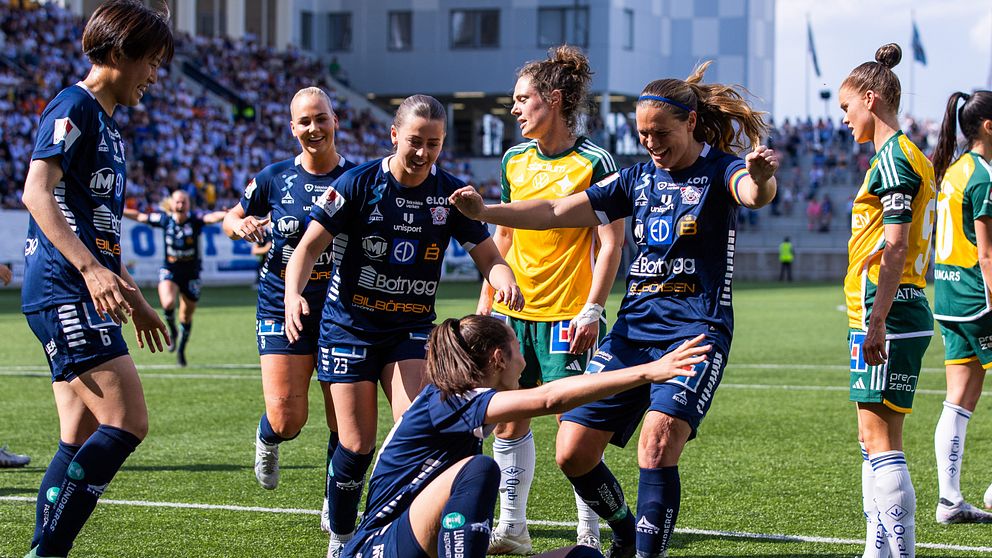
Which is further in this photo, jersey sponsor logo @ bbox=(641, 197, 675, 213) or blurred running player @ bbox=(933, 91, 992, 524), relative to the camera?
blurred running player @ bbox=(933, 91, 992, 524)

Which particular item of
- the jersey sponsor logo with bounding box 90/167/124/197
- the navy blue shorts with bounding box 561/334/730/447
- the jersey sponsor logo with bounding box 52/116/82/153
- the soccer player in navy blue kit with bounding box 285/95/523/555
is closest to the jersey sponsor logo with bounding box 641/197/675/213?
the navy blue shorts with bounding box 561/334/730/447

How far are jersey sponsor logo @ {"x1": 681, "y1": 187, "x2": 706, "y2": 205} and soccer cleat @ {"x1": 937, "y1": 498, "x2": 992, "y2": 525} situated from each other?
8.11 feet

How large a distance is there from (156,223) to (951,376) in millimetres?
10494

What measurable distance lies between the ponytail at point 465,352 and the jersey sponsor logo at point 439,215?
146cm

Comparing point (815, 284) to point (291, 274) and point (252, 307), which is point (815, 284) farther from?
point (291, 274)

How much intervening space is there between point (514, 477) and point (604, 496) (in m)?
0.85

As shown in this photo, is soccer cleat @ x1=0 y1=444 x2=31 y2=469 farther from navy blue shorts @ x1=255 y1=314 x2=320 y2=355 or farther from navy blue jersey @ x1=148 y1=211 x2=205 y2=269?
navy blue jersey @ x1=148 y1=211 x2=205 y2=269

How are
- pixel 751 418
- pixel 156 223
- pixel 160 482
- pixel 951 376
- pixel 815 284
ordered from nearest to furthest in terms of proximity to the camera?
pixel 951 376, pixel 160 482, pixel 751 418, pixel 156 223, pixel 815 284

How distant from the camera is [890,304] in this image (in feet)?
16.4

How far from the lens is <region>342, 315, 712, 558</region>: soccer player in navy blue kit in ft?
13.6

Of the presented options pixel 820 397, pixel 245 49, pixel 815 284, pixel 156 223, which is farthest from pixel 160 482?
pixel 245 49

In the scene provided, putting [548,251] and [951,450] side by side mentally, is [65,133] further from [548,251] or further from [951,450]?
[951,450]

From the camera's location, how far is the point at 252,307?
81.0 ft

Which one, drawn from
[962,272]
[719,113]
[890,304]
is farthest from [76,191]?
[962,272]
